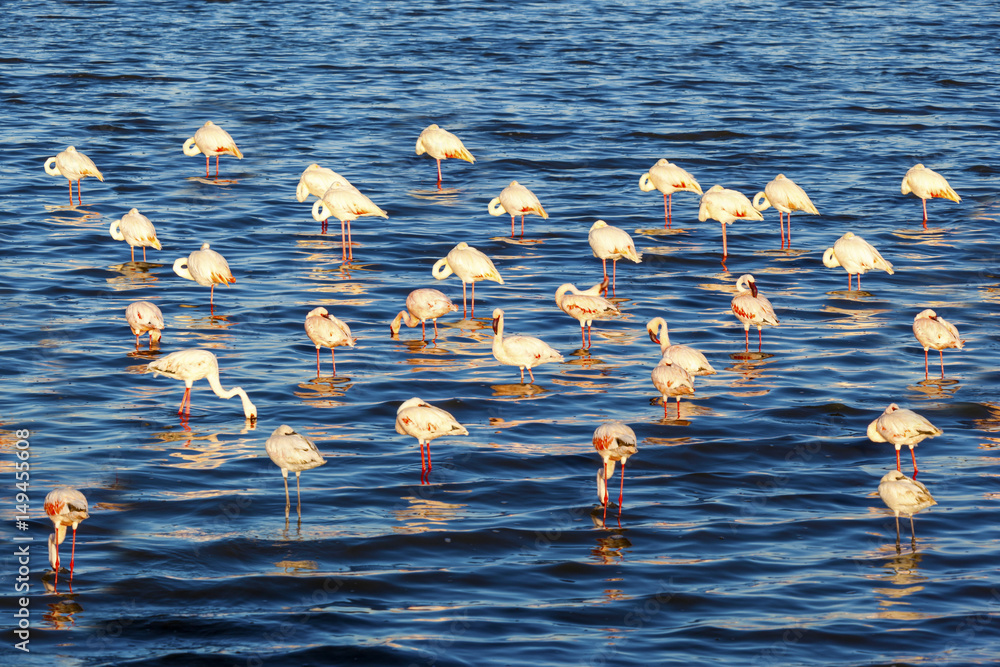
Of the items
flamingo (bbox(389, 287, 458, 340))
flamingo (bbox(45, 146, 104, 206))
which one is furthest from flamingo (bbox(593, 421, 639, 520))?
flamingo (bbox(45, 146, 104, 206))

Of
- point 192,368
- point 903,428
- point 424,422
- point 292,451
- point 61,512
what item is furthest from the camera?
point 192,368

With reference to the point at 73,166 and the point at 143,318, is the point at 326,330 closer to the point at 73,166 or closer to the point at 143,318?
the point at 143,318

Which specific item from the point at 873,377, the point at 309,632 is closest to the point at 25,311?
the point at 309,632

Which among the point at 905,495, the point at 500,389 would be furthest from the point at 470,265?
the point at 905,495

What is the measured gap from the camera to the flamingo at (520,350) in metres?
16.4

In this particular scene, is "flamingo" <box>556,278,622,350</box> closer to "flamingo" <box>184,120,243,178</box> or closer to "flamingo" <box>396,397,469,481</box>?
"flamingo" <box>396,397,469,481</box>

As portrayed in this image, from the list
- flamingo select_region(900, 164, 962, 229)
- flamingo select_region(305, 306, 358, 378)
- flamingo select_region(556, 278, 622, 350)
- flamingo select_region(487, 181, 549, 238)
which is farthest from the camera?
flamingo select_region(900, 164, 962, 229)

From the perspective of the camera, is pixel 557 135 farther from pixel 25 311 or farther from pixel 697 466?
pixel 697 466

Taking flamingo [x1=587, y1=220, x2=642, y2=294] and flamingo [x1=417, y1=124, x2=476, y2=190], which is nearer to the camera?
flamingo [x1=587, y1=220, x2=642, y2=294]

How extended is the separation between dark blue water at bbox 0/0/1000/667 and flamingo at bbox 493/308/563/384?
440 mm

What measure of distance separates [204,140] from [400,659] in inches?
733

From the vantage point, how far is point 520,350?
16391mm

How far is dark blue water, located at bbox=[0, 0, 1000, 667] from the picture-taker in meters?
11.4

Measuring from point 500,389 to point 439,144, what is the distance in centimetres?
1108
